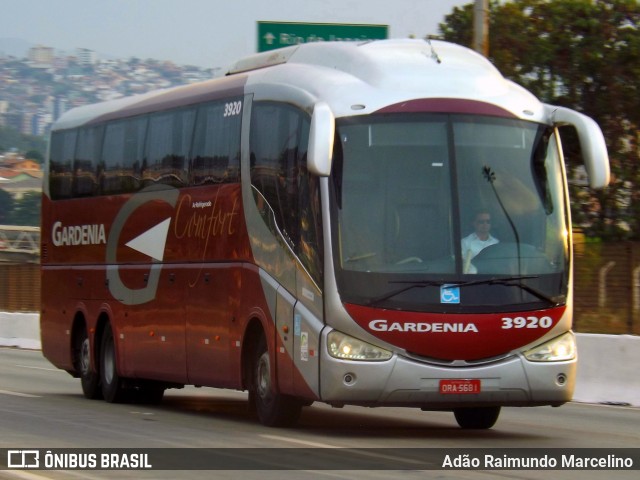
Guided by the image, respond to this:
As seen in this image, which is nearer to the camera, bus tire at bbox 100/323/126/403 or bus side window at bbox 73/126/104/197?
bus tire at bbox 100/323/126/403

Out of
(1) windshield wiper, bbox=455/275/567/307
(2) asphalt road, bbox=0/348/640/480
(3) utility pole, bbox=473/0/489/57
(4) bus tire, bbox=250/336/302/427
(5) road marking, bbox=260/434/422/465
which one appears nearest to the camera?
(2) asphalt road, bbox=0/348/640/480

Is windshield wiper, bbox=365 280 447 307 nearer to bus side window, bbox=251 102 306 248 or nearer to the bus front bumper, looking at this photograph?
the bus front bumper

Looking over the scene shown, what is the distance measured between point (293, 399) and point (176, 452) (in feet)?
7.75

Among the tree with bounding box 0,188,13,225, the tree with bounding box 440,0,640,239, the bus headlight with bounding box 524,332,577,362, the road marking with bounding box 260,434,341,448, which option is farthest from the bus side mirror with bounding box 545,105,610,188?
the tree with bounding box 0,188,13,225

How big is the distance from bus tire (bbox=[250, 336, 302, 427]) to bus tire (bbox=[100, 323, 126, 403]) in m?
4.67

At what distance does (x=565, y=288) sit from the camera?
13812mm

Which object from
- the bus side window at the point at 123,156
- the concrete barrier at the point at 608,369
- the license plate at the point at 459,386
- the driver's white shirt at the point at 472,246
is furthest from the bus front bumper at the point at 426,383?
the bus side window at the point at 123,156

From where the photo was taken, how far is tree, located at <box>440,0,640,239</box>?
30.9 metres

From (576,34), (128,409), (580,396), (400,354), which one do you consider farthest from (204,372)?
(576,34)

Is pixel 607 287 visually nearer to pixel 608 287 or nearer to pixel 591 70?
pixel 608 287

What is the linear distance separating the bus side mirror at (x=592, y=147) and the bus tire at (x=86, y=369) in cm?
881

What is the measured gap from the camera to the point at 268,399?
14906mm

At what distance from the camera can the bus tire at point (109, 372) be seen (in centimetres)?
1977

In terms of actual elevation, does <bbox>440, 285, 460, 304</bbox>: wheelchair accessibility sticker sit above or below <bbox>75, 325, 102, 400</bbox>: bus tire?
above
